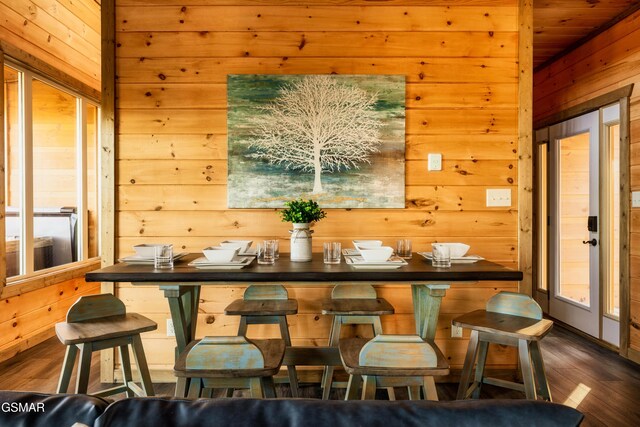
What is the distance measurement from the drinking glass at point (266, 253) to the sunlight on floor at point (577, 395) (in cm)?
206

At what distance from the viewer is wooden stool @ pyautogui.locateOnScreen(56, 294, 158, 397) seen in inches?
73.7

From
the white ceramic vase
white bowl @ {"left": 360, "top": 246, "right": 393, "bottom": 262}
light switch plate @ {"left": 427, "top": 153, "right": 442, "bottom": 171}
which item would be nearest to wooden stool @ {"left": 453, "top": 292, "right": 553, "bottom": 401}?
white bowl @ {"left": 360, "top": 246, "right": 393, "bottom": 262}

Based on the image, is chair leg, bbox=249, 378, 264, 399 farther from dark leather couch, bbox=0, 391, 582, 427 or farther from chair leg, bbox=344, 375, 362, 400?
dark leather couch, bbox=0, 391, 582, 427

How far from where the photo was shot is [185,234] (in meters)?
2.92

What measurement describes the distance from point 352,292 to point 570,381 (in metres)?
1.76

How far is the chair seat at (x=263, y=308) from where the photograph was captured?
2.38 m

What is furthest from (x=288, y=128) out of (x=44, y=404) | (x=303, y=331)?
(x=44, y=404)

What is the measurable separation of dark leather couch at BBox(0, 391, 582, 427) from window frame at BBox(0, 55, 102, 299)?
117 inches

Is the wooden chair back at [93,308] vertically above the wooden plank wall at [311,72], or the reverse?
the wooden plank wall at [311,72]

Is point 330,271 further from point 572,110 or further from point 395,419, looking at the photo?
point 572,110

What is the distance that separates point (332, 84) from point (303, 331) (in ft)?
5.81

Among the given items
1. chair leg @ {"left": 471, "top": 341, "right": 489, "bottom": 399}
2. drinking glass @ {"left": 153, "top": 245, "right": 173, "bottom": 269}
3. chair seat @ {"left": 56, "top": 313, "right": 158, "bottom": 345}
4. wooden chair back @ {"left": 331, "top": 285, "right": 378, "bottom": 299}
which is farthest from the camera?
wooden chair back @ {"left": 331, "top": 285, "right": 378, "bottom": 299}

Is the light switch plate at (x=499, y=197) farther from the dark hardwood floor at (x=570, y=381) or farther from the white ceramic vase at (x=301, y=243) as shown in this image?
the white ceramic vase at (x=301, y=243)

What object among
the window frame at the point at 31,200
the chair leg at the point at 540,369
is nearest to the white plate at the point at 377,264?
the chair leg at the point at 540,369
